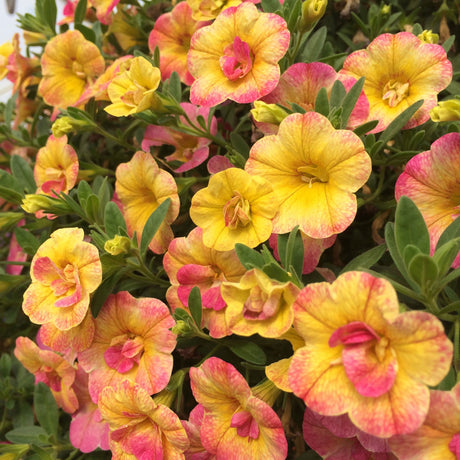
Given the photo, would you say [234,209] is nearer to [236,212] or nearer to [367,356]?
[236,212]

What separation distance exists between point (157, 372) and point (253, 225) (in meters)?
0.28

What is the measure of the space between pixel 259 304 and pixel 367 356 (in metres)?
0.15

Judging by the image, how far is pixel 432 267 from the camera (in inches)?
23.3

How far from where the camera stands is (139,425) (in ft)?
2.55

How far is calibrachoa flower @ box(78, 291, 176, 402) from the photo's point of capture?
799 millimetres

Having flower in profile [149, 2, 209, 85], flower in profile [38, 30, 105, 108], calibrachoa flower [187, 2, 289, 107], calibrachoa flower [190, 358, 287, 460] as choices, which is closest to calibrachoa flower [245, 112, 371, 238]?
calibrachoa flower [187, 2, 289, 107]

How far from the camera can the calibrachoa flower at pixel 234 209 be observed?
75cm

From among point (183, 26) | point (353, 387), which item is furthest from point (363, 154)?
point (183, 26)

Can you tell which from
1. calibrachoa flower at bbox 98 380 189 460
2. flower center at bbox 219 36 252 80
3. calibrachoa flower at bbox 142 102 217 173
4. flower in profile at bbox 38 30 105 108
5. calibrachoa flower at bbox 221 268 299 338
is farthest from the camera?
flower in profile at bbox 38 30 105 108

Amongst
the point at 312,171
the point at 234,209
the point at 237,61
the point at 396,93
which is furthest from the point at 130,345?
the point at 396,93

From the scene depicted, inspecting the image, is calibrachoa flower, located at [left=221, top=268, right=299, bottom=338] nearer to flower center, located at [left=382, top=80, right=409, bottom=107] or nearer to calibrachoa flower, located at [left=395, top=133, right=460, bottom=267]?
calibrachoa flower, located at [left=395, top=133, right=460, bottom=267]

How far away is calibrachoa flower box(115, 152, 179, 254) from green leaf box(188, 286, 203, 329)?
16 cm

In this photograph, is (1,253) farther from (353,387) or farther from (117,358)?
(353,387)

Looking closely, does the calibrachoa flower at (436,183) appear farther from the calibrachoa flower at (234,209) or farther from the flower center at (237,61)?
the flower center at (237,61)
